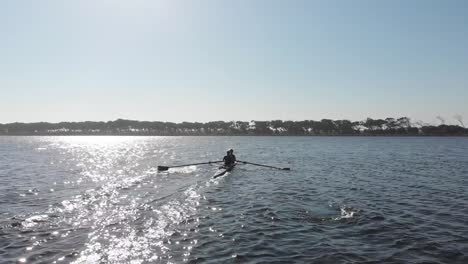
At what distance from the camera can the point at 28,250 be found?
575 inches

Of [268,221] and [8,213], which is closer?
[268,221]

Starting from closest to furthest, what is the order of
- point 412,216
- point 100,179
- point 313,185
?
1. point 412,216
2. point 313,185
3. point 100,179

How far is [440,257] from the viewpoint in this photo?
1418cm

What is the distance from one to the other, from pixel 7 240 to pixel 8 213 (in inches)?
247

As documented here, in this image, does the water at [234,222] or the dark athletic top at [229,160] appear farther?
the dark athletic top at [229,160]

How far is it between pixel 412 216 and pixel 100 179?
2990 cm

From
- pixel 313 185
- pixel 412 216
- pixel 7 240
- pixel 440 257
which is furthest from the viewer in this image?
pixel 313 185

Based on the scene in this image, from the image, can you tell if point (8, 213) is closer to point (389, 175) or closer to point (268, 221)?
point (268, 221)

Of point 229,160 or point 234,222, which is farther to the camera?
point 229,160

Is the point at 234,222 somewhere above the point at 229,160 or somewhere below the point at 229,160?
below

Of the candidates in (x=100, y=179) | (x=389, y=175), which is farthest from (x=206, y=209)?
(x=389, y=175)

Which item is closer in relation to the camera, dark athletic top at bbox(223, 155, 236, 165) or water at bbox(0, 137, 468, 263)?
water at bbox(0, 137, 468, 263)

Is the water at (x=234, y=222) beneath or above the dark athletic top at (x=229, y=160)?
beneath

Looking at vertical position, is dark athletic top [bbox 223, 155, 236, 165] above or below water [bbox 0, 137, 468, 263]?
above
